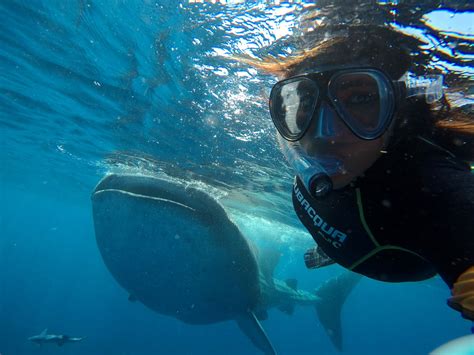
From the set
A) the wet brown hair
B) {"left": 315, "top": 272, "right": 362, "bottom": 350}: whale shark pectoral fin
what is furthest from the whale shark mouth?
{"left": 315, "top": 272, "right": 362, "bottom": 350}: whale shark pectoral fin

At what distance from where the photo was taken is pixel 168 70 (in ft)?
26.5

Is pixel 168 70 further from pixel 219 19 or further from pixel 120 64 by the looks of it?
pixel 219 19

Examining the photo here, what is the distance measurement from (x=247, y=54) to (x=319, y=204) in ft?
15.6

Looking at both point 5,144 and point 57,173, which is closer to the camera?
point 5,144

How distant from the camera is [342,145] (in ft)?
6.98

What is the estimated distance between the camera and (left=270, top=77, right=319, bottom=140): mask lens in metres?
2.38

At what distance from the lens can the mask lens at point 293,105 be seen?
7.81ft

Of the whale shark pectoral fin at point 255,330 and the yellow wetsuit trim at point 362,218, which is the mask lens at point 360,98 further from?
the whale shark pectoral fin at point 255,330

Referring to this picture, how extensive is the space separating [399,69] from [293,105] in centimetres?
90

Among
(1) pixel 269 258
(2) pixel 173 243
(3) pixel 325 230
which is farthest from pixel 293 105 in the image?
(1) pixel 269 258

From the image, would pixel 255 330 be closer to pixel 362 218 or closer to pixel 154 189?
pixel 154 189

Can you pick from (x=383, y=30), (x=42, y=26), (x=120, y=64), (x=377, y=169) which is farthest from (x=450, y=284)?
(x=42, y=26)

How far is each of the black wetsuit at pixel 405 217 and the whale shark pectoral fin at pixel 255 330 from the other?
6744mm

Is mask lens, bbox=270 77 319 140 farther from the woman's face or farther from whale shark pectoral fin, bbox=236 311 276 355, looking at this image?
whale shark pectoral fin, bbox=236 311 276 355
